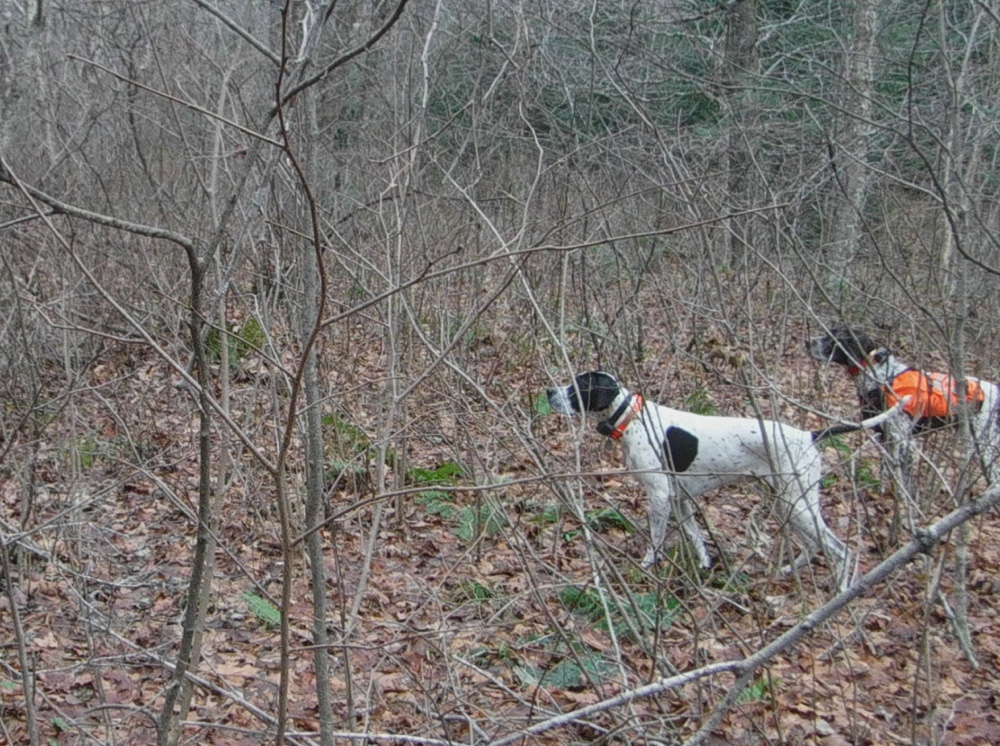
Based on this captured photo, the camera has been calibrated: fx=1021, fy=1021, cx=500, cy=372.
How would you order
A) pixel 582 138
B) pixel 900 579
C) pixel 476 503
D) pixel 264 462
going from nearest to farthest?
pixel 264 462, pixel 900 579, pixel 476 503, pixel 582 138

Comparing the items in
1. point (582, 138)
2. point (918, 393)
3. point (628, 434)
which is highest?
point (582, 138)

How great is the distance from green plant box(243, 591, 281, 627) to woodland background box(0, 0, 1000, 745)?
3 centimetres

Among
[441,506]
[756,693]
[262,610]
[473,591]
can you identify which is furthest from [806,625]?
[441,506]

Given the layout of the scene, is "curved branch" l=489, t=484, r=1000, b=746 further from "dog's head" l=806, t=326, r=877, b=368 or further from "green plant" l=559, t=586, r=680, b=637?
"dog's head" l=806, t=326, r=877, b=368

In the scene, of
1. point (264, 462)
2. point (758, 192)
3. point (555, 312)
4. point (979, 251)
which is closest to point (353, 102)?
point (555, 312)

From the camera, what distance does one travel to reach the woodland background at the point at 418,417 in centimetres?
295

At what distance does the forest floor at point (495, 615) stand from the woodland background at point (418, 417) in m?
0.03

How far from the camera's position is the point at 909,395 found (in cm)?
488

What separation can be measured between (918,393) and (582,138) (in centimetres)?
575

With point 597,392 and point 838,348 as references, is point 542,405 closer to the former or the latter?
point 597,392

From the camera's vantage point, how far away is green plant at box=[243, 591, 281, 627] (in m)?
4.81

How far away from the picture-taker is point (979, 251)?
5.78 metres

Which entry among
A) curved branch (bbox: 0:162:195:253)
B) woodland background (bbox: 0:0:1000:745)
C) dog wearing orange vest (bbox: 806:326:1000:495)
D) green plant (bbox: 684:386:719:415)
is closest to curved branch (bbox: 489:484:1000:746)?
woodland background (bbox: 0:0:1000:745)

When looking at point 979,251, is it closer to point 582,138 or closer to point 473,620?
point 473,620
